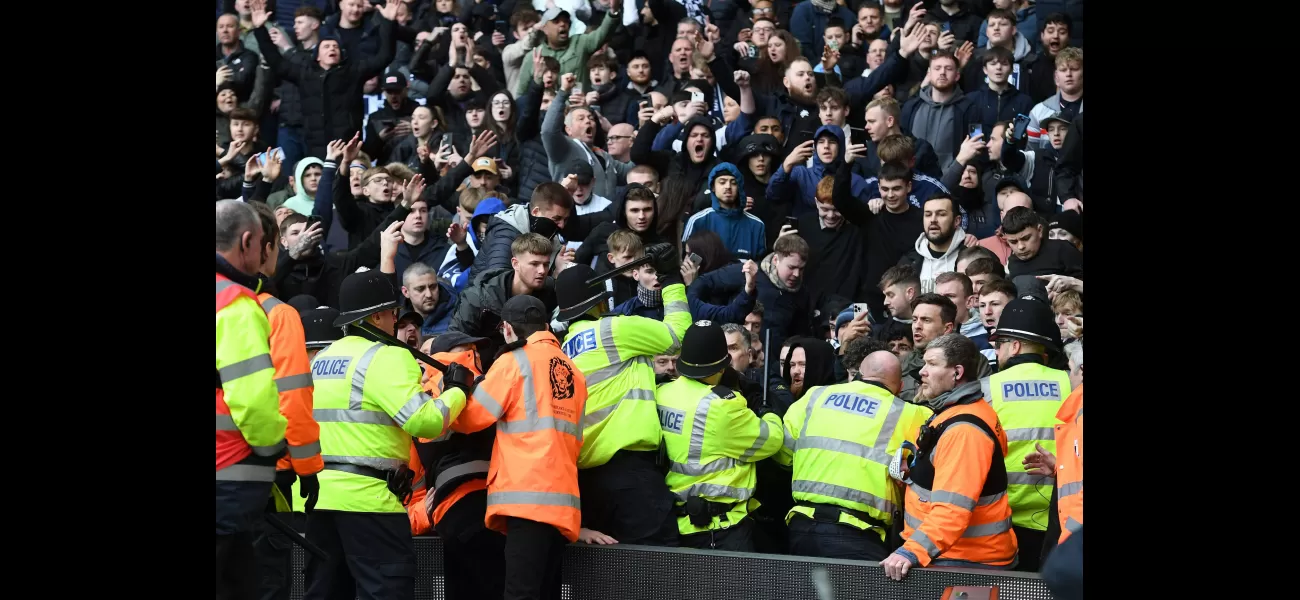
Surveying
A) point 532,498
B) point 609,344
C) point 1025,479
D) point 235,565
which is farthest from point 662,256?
point 235,565

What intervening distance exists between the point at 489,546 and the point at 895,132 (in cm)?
462

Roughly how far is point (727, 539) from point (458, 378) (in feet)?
4.83

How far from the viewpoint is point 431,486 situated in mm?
6480

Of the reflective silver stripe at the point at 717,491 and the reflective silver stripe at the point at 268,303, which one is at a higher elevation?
the reflective silver stripe at the point at 268,303

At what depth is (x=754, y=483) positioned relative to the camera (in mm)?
6363

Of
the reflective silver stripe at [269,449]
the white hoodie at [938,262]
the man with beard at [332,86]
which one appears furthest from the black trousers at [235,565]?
the man with beard at [332,86]

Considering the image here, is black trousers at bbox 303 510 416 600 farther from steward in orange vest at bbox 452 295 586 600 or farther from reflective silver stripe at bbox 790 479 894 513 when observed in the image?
reflective silver stripe at bbox 790 479 894 513

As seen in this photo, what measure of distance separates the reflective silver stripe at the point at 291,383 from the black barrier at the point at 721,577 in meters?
1.48

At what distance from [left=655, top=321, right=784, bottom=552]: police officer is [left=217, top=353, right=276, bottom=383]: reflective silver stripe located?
2.09 m

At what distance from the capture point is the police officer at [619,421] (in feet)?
20.7

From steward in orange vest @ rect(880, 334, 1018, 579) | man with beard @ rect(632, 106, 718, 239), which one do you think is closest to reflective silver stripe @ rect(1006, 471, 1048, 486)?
steward in orange vest @ rect(880, 334, 1018, 579)

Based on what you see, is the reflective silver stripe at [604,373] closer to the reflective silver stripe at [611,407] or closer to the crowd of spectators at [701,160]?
the reflective silver stripe at [611,407]
